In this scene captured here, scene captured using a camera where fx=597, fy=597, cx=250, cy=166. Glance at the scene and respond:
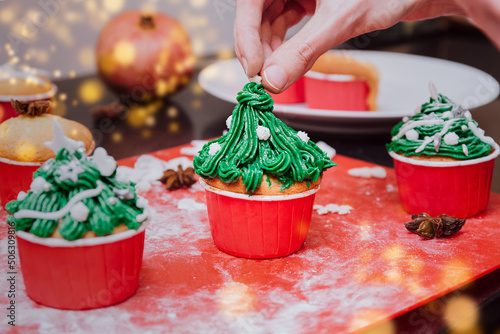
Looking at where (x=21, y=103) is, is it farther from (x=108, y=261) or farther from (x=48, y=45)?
(x=48, y=45)

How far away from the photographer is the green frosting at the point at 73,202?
124 cm

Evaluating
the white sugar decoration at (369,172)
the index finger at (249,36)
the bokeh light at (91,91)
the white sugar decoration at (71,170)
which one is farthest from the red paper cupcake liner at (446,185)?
the bokeh light at (91,91)

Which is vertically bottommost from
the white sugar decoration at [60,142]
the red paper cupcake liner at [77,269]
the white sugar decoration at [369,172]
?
the white sugar decoration at [369,172]

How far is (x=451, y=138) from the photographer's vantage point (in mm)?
1731

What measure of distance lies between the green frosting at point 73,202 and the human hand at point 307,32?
1.79 ft

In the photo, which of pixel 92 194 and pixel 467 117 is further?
pixel 467 117

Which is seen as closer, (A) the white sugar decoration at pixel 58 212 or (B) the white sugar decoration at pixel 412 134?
(A) the white sugar decoration at pixel 58 212

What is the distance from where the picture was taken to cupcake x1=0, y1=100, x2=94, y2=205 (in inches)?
66.8

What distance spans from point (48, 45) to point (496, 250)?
2353 millimetres

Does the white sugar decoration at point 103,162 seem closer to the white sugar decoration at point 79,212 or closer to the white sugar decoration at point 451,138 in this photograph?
the white sugar decoration at point 79,212

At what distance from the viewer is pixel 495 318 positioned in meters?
1.35

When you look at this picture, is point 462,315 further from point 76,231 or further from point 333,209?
point 76,231

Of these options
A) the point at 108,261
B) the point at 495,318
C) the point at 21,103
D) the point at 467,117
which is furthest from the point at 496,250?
the point at 21,103

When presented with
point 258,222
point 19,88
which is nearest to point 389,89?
point 258,222
